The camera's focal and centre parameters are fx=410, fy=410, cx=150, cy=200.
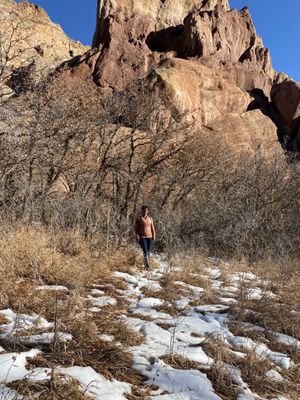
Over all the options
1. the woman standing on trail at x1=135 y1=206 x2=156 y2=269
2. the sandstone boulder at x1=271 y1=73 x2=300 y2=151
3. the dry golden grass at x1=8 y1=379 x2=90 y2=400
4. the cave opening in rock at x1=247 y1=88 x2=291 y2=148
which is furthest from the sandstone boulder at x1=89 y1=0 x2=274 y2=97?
the dry golden grass at x1=8 y1=379 x2=90 y2=400

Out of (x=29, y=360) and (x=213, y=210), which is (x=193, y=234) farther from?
(x=29, y=360)

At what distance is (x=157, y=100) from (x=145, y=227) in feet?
22.6

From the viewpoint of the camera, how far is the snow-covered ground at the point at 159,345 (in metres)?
2.99

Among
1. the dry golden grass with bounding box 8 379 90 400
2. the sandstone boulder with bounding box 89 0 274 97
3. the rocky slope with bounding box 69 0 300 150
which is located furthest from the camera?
the sandstone boulder with bounding box 89 0 274 97

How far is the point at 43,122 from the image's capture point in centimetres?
1005

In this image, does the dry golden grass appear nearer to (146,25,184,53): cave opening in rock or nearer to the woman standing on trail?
the woman standing on trail

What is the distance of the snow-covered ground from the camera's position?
9.82ft

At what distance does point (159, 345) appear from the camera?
3.86 meters

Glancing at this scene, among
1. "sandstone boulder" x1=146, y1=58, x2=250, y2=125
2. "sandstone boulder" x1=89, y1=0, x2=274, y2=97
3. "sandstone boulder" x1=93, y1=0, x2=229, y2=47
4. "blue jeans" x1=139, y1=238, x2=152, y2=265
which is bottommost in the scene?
"blue jeans" x1=139, y1=238, x2=152, y2=265

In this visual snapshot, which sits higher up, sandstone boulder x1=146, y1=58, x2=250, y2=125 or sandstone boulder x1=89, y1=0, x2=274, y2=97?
sandstone boulder x1=89, y1=0, x2=274, y2=97

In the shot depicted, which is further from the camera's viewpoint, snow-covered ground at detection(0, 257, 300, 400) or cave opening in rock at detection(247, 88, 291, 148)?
cave opening in rock at detection(247, 88, 291, 148)

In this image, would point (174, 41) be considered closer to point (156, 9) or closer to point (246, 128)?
point (156, 9)

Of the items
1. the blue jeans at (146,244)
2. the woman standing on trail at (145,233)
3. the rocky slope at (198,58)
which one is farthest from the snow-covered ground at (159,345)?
the rocky slope at (198,58)

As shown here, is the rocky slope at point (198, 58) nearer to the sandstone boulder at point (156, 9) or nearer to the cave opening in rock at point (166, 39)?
the cave opening in rock at point (166, 39)
